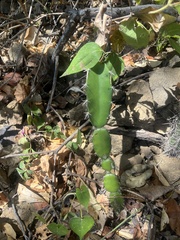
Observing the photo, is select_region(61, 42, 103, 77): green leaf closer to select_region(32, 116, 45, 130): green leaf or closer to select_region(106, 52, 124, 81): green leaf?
select_region(106, 52, 124, 81): green leaf

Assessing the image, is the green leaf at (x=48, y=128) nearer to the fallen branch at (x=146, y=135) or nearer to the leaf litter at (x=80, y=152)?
the leaf litter at (x=80, y=152)

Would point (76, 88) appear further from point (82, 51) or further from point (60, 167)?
point (82, 51)

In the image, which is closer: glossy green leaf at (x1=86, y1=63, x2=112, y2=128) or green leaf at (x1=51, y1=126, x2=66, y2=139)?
glossy green leaf at (x1=86, y1=63, x2=112, y2=128)

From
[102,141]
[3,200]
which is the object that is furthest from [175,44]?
[3,200]

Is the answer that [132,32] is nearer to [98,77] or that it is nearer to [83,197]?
[98,77]

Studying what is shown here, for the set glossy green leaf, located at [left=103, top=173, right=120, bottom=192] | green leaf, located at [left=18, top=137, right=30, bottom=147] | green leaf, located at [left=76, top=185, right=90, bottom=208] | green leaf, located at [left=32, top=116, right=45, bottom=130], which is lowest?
green leaf, located at [left=76, top=185, right=90, bottom=208]

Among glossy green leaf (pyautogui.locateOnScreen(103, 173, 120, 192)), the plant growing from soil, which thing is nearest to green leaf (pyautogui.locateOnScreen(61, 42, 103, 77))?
the plant growing from soil

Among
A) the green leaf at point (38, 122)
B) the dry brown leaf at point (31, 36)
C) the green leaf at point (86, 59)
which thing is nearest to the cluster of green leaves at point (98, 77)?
the green leaf at point (86, 59)
